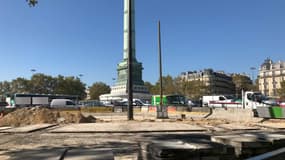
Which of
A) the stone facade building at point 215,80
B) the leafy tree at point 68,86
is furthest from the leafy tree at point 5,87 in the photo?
the stone facade building at point 215,80

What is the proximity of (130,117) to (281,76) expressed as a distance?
410ft

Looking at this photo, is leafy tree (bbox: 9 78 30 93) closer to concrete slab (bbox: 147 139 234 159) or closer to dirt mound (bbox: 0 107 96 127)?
dirt mound (bbox: 0 107 96 127)

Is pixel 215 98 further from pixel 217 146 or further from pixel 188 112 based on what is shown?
pixel 217 146

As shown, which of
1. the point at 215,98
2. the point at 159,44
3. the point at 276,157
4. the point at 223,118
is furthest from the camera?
the point at 215,98

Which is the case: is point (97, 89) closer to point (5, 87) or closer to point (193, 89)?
point (5, 87)

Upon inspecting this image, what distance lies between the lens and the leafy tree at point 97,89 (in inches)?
6107

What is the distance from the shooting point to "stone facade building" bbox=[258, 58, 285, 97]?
454 ft

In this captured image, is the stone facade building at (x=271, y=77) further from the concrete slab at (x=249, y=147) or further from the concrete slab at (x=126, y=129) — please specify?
the concrete slab at (x=249, y=147)

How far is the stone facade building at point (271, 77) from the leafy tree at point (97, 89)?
7229 cm

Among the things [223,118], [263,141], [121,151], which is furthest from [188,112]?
[263,141]

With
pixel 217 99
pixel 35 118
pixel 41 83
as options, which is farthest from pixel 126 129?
pixel 41 83

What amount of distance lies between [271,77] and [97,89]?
262 feet

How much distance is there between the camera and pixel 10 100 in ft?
278

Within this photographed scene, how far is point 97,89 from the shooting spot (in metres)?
156
